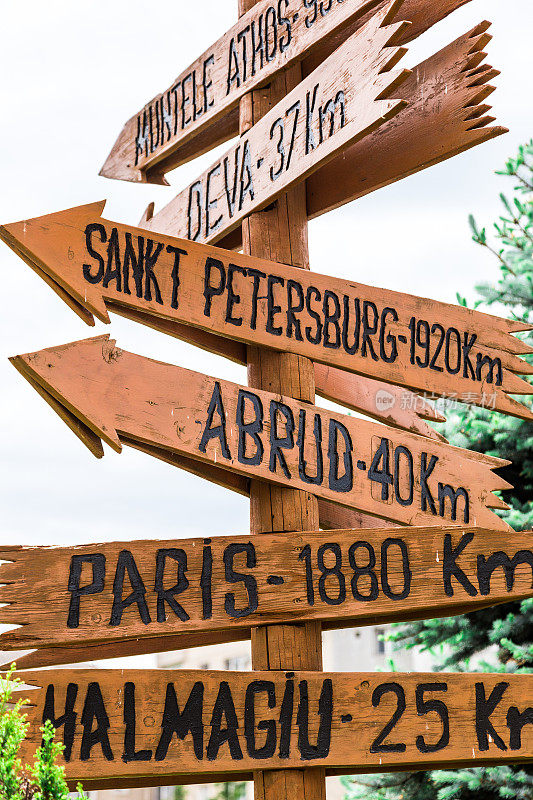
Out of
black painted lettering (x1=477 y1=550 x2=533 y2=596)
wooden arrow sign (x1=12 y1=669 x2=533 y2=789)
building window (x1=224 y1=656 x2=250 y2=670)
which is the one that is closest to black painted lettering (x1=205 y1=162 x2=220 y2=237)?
black painted lettering (x1=477 y1=550 x2=533 y2=596)

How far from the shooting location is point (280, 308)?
3.42 meters

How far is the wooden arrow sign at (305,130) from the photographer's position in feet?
10.2

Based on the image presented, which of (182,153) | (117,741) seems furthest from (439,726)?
(182,153)

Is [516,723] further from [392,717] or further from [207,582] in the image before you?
[207,582]

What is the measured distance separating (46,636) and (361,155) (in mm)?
2231

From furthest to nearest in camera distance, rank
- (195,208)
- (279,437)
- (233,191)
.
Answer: (195,208)
(233,191)
(279,437)

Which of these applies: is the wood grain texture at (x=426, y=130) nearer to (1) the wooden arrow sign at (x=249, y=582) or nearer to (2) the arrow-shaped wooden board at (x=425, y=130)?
(2) the arrow-shaped wooden board at (x=425, y=130)

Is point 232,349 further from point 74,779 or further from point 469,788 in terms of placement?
point 469,788

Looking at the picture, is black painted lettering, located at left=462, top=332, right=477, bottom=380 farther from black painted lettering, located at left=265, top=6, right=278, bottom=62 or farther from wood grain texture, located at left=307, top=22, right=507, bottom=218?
black painted lettering, located at left=265, top=6, right=278, bottom=62

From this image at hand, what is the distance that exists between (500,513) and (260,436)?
387 centimetres

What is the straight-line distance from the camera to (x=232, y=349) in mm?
3605

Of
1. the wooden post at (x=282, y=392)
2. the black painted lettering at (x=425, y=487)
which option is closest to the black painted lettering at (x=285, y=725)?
the wooden post at (x=282, y=392)

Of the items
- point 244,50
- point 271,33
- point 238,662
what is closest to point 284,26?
point 271,33

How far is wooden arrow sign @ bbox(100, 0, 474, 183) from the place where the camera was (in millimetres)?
3576
